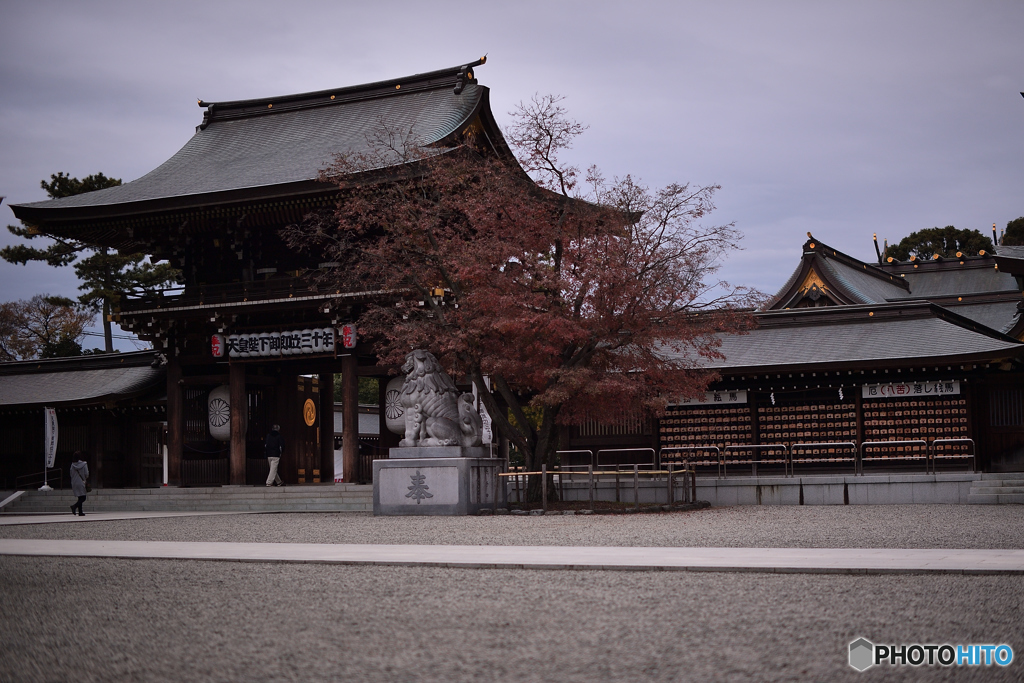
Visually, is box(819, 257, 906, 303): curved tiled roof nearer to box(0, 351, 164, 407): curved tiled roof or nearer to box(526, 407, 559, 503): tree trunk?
box(526, 407, 559, 503): tree trunk

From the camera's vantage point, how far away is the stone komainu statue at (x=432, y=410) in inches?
794

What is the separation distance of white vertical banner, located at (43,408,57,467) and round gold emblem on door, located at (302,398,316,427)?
731 centimetres

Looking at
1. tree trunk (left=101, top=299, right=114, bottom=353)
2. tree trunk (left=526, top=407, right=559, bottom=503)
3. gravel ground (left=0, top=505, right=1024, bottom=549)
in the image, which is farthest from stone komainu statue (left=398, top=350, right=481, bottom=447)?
tree trunk (left=101, top=299, right=114, bottom=353)

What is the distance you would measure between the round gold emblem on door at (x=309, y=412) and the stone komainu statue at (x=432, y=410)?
11125mm

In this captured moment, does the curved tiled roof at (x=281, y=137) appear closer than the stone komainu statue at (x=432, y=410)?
No

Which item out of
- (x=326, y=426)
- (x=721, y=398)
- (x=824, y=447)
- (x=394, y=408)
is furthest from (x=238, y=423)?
(x=824, y=447)

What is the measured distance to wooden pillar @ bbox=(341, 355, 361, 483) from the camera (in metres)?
26.7

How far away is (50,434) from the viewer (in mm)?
29156

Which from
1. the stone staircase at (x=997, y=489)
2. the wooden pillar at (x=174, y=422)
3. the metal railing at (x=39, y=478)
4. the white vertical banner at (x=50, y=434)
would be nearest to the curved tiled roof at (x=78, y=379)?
the white vertical banner at (x=50, y=434)

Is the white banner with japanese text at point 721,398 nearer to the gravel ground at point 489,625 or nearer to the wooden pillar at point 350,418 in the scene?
the wooden pillar at point 350,418

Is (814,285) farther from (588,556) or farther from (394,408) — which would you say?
(588,556)

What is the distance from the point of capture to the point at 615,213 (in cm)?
2053

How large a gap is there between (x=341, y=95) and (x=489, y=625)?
2839 cm

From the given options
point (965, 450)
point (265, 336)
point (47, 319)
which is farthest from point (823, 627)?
point (47, 319)
